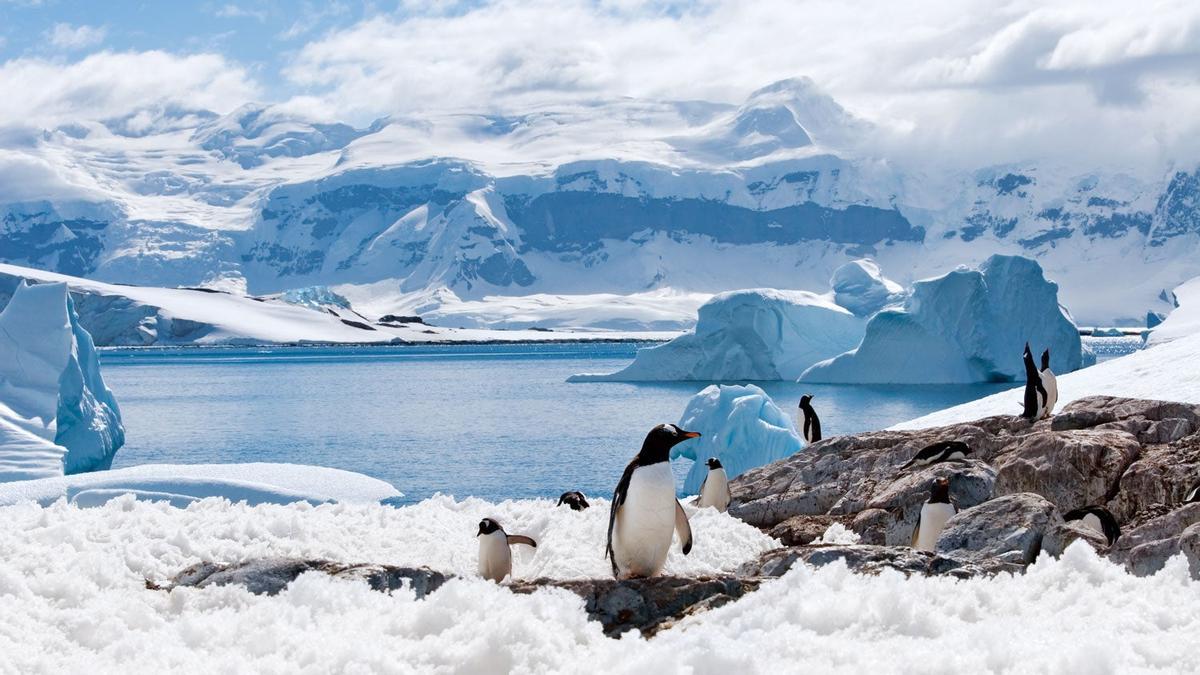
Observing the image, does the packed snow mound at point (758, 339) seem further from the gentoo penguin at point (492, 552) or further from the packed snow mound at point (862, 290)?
the gentoo penguin at point (492, 552)

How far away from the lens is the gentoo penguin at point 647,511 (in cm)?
691

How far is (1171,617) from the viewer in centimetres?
486

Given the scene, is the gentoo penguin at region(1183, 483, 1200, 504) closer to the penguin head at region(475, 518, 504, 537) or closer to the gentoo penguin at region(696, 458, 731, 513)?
the gentoo penguin at region(696, 458, 731, 513)

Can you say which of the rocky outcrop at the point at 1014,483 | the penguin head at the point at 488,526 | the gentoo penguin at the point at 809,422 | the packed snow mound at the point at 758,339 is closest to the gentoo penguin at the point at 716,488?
the rocky outcrop at the point at 1014,483

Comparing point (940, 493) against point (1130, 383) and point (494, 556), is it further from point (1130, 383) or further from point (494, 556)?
point (1130, 383)

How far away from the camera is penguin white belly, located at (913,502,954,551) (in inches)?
331

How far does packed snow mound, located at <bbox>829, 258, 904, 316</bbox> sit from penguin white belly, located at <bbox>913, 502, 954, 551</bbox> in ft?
184

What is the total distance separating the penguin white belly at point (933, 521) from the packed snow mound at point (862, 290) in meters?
56.1

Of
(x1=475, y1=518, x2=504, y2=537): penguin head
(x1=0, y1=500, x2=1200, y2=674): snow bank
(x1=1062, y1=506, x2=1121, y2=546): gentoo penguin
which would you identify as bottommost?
(x1=1062, y1=506, x2=1121, y2=546): gentoo penguin

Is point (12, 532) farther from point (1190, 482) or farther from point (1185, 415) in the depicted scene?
point (1185, 415)

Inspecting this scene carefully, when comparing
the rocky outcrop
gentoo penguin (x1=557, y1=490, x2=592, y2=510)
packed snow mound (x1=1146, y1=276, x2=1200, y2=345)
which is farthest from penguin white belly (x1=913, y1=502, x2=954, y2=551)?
packed snow mound (x1=1146, y1=276, x2=1200, y2=345)

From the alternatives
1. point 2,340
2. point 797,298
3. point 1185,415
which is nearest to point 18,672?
point 1185,415

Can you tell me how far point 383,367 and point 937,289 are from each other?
48282 mm

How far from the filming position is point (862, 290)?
215ft
